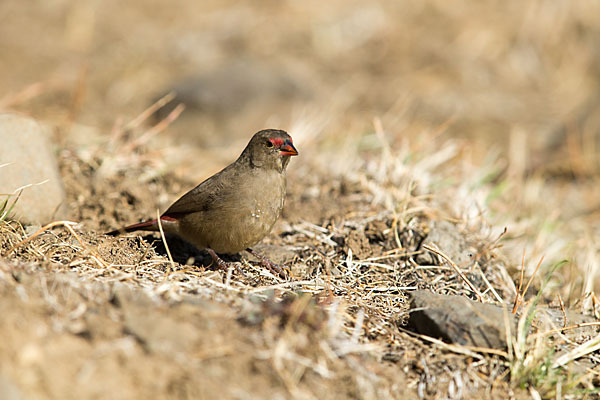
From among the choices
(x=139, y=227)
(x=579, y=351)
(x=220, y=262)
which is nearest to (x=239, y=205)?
(x=220, y=262)

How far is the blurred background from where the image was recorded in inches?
290

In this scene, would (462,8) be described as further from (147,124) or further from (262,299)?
(262,299)

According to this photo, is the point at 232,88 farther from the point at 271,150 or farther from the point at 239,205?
the point at 239,205

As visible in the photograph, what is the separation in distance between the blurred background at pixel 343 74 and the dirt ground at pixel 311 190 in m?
0.04

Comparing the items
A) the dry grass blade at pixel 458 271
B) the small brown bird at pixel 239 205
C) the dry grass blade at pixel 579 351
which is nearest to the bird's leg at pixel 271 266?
the small brown bird at pixel 239 205

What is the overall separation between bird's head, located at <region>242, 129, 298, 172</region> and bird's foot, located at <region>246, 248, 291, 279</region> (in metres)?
0.59

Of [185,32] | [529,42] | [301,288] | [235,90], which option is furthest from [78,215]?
[529,42]

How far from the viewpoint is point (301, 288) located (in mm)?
3504

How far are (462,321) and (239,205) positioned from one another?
1.61 m

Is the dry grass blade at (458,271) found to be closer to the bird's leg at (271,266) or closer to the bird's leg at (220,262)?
the bird's leg at (271,266)

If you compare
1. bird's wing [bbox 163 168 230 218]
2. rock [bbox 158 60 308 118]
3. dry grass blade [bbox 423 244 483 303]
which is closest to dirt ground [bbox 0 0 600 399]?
rock [bbox 158 60 308 118]

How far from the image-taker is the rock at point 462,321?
9.81 ft

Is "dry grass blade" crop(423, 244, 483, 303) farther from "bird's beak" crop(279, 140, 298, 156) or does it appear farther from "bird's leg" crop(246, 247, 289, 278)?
"bird's beak" crop(279, 140, 298, 156)

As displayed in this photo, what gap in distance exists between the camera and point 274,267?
404 cm
